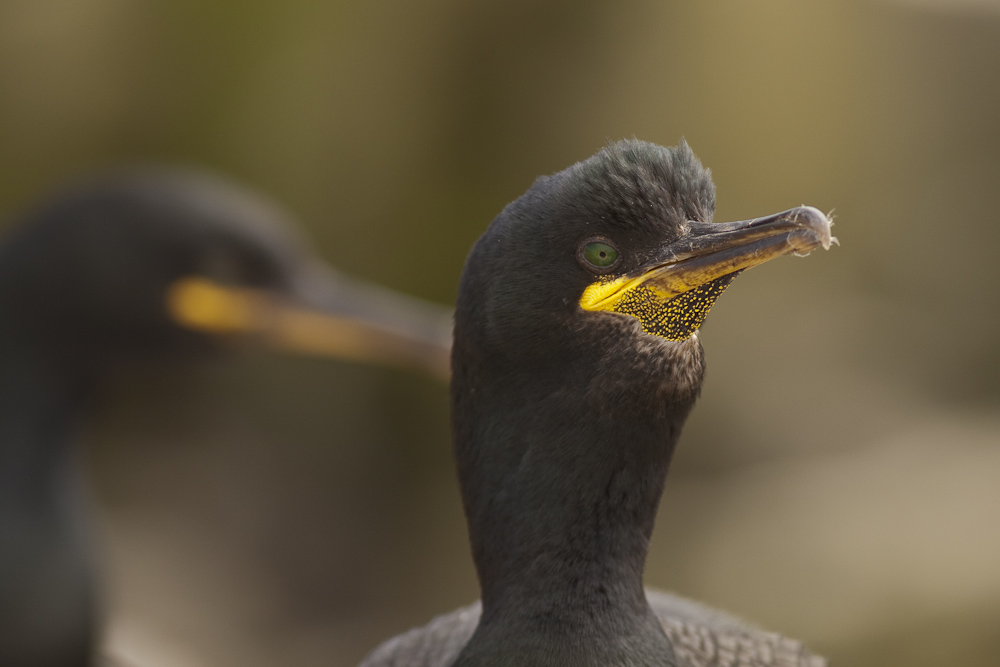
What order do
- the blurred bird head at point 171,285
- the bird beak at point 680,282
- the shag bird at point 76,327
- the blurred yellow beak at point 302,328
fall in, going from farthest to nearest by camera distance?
the blurred yellow beak at point 302,328 < the blurred bird head at point 171,285 < the shag bird at point 76,327 < the bird beak at point 680,282

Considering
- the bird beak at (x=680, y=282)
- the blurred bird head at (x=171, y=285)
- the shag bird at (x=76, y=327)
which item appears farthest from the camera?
the blurred bird head at (x=171, y=285)

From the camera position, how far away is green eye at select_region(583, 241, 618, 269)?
2.12 meters

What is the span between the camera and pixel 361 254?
840 cm

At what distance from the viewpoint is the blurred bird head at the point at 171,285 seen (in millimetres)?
4668

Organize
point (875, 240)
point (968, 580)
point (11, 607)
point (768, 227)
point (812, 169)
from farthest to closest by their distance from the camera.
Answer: point (875, 240), point (812, 169), point (968, 580), point (11, 607), point (768, 227)

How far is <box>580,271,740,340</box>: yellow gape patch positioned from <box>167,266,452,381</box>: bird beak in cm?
295

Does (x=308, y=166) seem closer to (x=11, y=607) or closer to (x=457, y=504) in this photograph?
(x=457, y=504)

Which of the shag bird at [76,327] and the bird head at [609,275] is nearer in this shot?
the bird head at [609,275]

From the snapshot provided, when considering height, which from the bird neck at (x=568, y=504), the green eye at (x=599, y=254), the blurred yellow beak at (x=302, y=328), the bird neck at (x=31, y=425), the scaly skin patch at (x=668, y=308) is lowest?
the bird neck at (x=31, y=425)

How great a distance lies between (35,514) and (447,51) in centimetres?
435

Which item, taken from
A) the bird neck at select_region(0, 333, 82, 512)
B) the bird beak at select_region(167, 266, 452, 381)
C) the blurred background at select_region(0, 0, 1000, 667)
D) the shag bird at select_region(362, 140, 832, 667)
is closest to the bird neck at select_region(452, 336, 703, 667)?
the shag bird at select_region(362, 140, 832, 667)

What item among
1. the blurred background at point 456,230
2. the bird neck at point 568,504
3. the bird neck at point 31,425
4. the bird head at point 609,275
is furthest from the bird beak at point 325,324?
the bird head at point 609,275

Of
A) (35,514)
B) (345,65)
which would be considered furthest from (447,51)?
(35,514)

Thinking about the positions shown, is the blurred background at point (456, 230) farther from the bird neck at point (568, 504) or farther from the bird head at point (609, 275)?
the bird head at point (609, 275)
